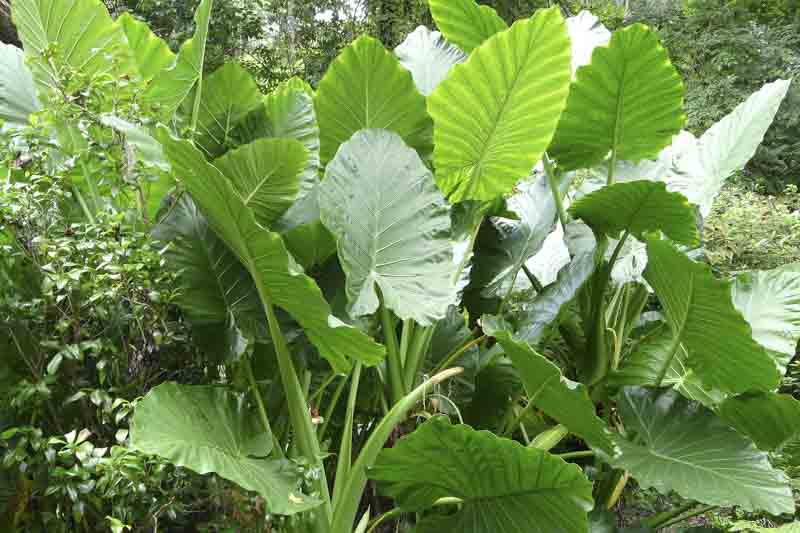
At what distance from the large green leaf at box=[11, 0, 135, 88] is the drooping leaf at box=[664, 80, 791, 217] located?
1.79 meters

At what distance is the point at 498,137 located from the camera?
79.4 inches

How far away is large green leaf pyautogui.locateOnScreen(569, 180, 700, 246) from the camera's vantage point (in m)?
1.90

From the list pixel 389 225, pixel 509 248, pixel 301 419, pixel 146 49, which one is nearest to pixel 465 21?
pixel 509 248

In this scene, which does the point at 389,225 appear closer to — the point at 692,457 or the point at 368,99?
the point at 368,99

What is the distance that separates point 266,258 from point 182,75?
62cm

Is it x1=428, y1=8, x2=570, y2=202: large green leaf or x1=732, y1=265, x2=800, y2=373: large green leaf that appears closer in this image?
x1=428, y1=8, x2=570, y2=202: large green leaf

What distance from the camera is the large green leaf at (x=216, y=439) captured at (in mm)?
1382

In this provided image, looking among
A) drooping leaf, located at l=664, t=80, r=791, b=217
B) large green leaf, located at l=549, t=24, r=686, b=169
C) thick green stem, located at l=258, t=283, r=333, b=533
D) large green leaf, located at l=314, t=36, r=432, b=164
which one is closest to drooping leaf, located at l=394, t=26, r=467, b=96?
large green leaf, located at l=314, t=36, r=432, b=164

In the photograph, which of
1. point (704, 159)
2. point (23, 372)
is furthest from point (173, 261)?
point (704, 159)

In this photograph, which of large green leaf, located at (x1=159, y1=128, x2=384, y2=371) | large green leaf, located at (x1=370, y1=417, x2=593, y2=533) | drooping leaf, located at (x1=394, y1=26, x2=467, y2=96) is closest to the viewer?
large green leaf, located at (x1=159, y1=128, x2=384, y2=371)

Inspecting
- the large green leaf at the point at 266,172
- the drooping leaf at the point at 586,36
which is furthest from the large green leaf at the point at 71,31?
the drooping leaf at the point at 586,36

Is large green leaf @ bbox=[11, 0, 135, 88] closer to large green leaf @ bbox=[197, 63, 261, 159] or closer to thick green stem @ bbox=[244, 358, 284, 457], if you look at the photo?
large green leaf @ bbox=[197, 63, 261, 159]

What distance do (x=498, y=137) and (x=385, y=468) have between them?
905mm

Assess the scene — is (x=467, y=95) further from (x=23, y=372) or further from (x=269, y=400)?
(x=23, y=372)
